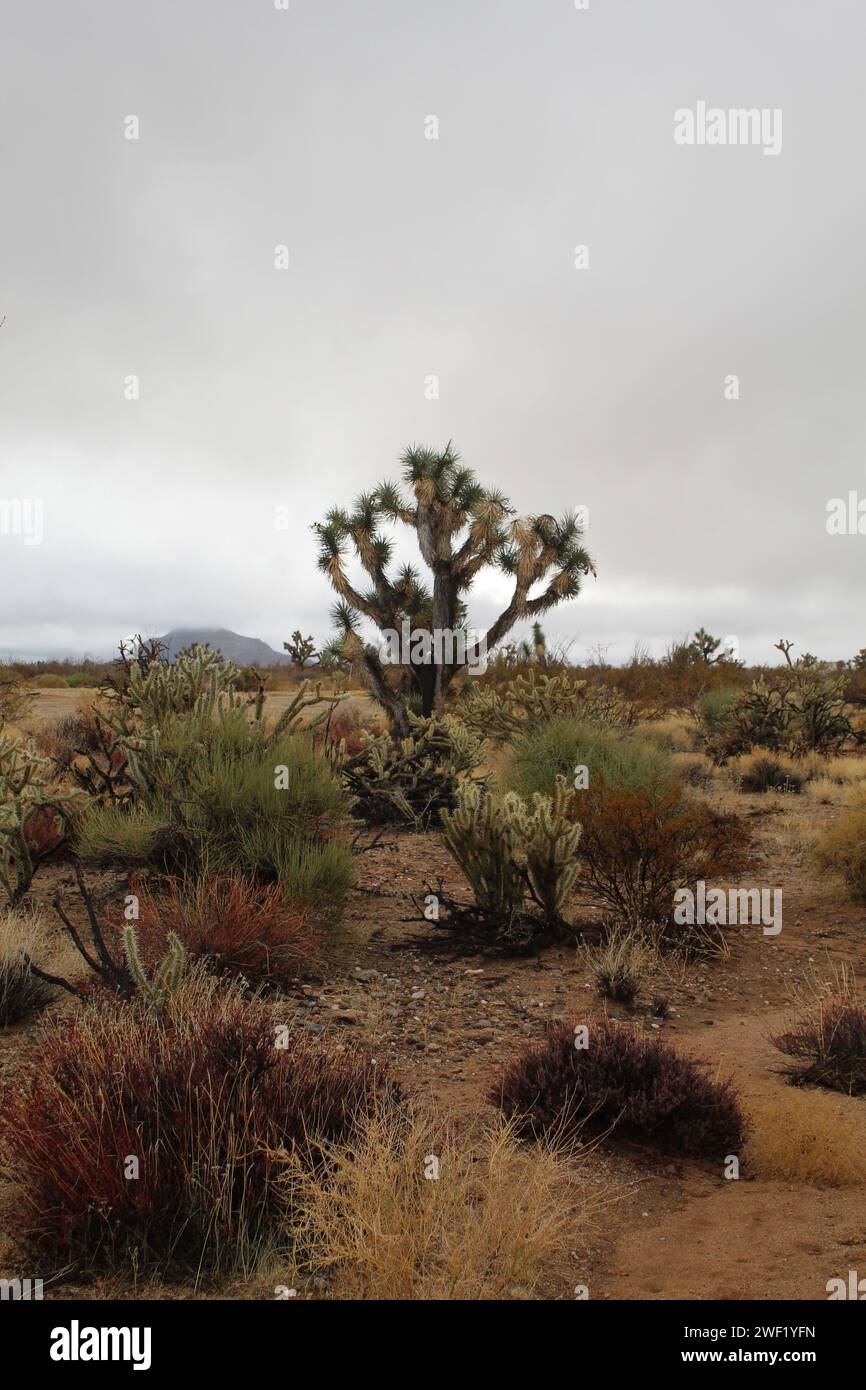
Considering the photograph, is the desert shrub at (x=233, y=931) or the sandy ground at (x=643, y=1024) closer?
the sandy ground at (x=643, y=1024)

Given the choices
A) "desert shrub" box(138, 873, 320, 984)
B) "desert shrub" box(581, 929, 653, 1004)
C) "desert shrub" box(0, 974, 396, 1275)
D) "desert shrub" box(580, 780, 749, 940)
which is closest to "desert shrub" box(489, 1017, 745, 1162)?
"desert shrub" box(0, 974, 396, 1275)

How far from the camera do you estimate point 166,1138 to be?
324cm

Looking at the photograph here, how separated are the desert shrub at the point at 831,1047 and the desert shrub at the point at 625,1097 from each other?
0.62 meters

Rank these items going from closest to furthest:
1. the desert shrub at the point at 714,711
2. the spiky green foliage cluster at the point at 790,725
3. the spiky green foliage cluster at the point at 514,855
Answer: the spiky green foliage cluster at the point at 514,855 < the spiky green foliage cluster at the point at 790,725 < the desert shrub at the point at 714,711

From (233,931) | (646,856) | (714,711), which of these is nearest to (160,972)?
(233,931)

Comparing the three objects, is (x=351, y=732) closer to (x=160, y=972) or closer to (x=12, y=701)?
(x=12, y=701)

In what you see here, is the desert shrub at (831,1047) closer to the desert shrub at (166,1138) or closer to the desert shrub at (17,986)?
the desert shrub at (166,1138)

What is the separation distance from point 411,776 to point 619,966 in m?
5.63

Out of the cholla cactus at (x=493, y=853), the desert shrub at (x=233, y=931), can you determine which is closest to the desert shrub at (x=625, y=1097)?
the desert shrub at (x=233, y=931)

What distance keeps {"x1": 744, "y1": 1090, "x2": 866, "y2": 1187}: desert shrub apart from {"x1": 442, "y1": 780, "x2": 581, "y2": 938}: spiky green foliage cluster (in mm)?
2746

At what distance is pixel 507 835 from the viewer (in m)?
7.21

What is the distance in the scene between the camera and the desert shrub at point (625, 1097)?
4.04m

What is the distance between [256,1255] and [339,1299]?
361mm

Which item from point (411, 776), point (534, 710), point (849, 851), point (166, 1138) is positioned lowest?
point (166, 1138)
